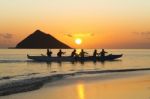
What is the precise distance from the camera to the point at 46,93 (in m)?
18.1

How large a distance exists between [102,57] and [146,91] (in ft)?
141

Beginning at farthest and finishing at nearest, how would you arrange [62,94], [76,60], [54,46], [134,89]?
[54,46]
[76,60]
[134,89]
[62,94]

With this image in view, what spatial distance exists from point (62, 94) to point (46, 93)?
1.01 meters

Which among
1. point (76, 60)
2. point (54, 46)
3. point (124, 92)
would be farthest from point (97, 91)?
point (54, 46)

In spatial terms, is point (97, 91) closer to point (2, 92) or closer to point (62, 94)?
point (62, 94)

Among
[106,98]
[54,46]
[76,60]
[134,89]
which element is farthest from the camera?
[54,46]

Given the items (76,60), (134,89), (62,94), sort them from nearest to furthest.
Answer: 1. (62,94)
2. (134,89)
3. (76,60)

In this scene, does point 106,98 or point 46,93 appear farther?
point 46,93

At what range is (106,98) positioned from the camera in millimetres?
Answer: 16000

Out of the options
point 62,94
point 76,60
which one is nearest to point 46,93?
point 62,94

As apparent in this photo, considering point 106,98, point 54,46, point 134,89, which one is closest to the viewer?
point 106,98

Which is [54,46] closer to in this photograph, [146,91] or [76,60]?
[76,60]

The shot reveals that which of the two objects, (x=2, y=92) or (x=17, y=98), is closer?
(x=17, y=98)

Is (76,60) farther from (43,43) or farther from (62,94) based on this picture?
(43,43)
